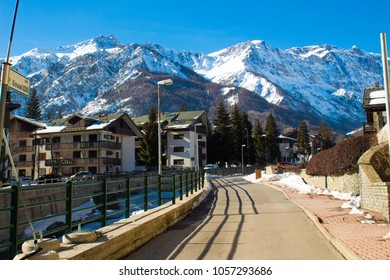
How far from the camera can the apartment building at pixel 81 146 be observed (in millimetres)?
52750

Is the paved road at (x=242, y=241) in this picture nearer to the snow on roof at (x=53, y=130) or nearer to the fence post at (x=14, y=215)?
the fence post at (x=14, y=215)

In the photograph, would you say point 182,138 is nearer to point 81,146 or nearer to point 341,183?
point 81,146

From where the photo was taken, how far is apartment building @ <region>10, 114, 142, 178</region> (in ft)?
173

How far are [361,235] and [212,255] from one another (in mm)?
3398

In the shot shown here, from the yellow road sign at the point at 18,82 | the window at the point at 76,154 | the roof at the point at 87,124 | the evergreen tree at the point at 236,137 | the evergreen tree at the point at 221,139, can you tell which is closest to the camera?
the yellow road sign at the point at 18,82

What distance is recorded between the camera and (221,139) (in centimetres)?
7681

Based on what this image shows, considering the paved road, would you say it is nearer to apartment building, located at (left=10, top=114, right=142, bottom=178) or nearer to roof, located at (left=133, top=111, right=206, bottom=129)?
apartment building, located at (left=10, top=114, right=142, bottom=178)

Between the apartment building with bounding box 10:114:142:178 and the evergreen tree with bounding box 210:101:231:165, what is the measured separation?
2375 cm

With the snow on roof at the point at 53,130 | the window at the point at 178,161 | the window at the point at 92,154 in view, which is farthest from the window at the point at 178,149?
the snow on roof at the point at 53,130

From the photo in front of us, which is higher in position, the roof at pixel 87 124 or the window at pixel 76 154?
the roof at pixel 87 124

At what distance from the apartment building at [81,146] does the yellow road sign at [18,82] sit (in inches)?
1824
